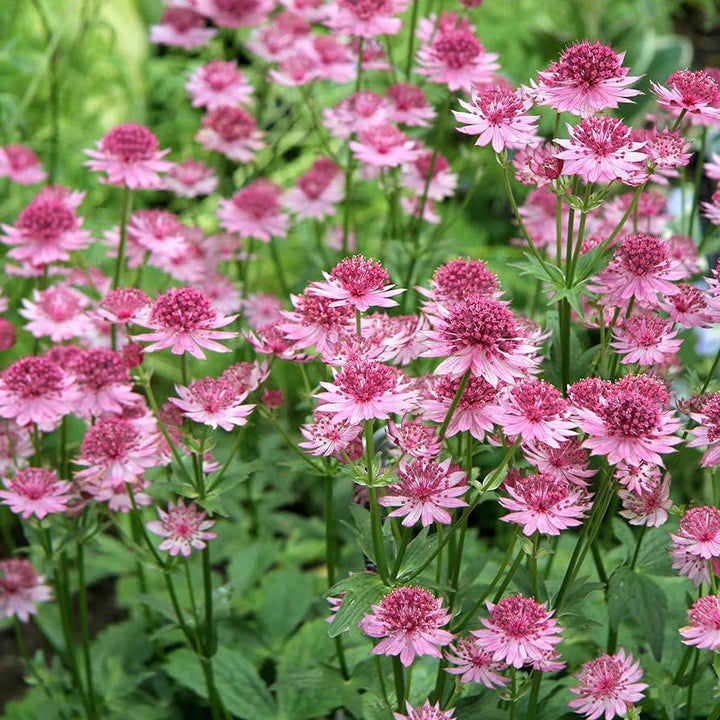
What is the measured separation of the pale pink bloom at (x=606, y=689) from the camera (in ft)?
3.43

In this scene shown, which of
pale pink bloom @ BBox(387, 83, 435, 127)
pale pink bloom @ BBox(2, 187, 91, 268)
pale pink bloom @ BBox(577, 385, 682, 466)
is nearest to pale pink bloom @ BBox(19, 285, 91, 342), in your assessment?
pale pink bloom @ BBox(2, 187, 91, 268)

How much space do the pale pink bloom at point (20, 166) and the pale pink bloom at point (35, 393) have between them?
0.66 m

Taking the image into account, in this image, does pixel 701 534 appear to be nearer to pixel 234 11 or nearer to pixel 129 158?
pixel 129 158

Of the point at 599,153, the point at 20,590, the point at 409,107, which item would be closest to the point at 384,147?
the point at 409,107

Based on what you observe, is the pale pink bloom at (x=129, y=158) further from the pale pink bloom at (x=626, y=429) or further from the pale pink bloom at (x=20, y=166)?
the pale pink bloom at (x=626, y=429)

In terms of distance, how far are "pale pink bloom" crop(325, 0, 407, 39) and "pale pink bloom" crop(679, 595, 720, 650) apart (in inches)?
40.2

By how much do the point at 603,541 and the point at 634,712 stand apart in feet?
2.93

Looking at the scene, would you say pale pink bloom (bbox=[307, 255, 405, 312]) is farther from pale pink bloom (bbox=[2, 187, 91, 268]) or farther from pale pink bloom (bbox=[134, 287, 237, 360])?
pale pink bloom (bbox=[2, 187, 91, 268])

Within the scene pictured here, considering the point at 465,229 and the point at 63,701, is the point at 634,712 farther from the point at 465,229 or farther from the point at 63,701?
the point at 465,229

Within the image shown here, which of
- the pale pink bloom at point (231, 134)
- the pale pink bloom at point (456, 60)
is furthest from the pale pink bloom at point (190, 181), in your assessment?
the pale pink bloom at point (456, 60)

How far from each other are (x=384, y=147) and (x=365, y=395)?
26.6 inches

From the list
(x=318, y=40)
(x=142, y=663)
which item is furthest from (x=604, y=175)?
(x=142, y=663)

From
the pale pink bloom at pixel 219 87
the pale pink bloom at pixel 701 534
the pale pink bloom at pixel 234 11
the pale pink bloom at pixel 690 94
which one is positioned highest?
the pale pink bloom at pixel 690 94

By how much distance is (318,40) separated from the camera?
1.91 meters
